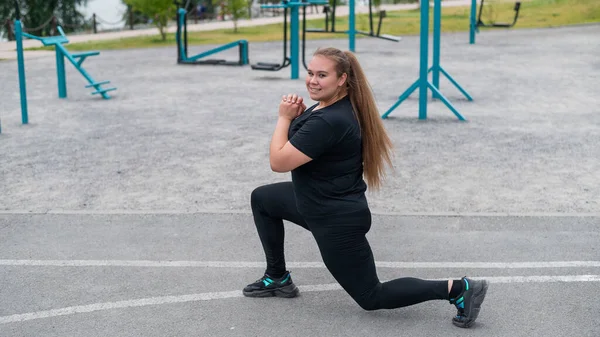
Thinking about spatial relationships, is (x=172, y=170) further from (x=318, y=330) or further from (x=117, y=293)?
(x=318, y=330)

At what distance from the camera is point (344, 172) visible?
4.80m

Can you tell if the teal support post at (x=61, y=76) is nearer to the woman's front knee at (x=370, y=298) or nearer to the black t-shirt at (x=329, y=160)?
the black t-shirt at (x=329, y=160)

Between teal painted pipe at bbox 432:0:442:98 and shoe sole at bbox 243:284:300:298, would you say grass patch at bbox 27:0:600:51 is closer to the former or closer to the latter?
teal painted pipe at bbox 432:0:442:98

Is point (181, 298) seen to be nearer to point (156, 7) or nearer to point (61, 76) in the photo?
point (61, 76)

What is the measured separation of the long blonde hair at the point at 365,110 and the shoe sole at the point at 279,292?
35.4 inches

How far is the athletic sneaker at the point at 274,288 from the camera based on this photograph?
17.6 feet

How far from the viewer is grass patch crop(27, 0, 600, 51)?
2539cm

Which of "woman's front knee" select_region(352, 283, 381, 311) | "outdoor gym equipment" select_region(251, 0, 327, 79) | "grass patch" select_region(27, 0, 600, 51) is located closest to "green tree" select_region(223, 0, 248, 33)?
"grass patch" select_region(27, 0, 600, 51)

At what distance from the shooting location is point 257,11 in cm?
3831

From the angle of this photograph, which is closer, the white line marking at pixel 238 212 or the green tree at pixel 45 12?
the white line marking at pixel 238 212

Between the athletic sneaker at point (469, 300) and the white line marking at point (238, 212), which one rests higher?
the athletic sneaker at point (469, 300)

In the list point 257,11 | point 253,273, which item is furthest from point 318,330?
point 257,11

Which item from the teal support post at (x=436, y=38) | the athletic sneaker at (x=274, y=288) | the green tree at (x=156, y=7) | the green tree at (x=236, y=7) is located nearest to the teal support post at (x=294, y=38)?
the teal support post at (x=436, y=38)

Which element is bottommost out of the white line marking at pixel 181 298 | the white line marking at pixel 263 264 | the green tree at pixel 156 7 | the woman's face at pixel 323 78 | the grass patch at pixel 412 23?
the white line marking at pixel 181 298
